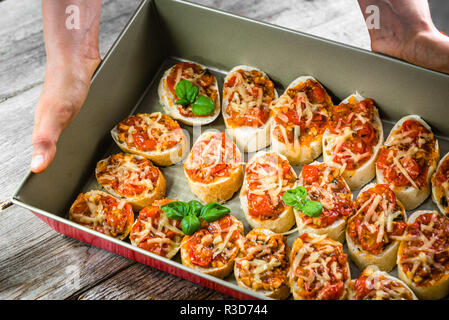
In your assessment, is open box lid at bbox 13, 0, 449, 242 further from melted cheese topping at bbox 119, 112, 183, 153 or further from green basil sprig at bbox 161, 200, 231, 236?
green basil sprig at bbox 161, 200, 231, 236

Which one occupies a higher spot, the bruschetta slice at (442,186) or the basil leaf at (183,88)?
the basil leaf at (183,88)

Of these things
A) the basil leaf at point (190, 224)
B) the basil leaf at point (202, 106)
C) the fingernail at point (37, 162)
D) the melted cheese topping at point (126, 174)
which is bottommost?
the basil leaf at point (190, 224)

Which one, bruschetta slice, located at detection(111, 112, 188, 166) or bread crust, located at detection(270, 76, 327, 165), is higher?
bruschetta slice, located at detection(111, 112, 188, 166)

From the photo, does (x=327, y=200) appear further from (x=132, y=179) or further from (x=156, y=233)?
(x=132, y=179)

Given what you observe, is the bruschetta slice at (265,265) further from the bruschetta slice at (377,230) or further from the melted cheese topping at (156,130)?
the melted cheese topping at (156,130)

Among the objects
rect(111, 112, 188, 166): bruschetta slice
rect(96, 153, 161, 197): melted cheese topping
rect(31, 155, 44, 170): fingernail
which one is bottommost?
rect(96, 153, 161, 197): melted cheese topping

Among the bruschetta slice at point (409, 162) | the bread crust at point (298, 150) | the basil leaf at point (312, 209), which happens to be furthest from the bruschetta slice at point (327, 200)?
the bruschetta slice at point (409, 162)

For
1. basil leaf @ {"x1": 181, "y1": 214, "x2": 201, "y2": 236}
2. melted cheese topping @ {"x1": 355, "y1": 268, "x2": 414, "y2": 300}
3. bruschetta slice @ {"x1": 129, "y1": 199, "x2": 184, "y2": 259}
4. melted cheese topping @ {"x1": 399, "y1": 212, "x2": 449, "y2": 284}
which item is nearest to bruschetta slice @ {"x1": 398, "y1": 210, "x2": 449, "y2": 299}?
melted cheese topping @ {"x1": 399, "y1": 212, "x2": 449, "y2": 284}
